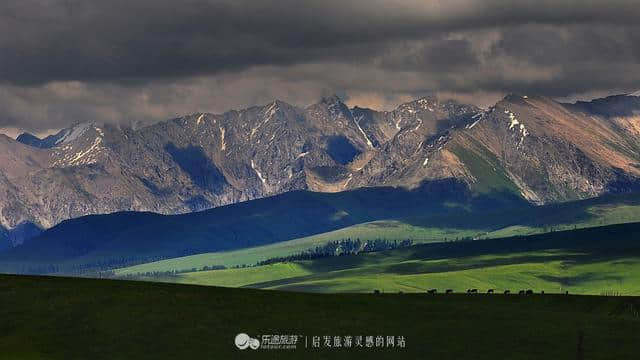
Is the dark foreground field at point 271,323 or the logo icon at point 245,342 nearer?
the dark foreground field at point 271,323

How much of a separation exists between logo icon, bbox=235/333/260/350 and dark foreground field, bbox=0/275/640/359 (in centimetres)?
147

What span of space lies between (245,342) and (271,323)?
1757 cm

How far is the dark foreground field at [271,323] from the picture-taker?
465ft

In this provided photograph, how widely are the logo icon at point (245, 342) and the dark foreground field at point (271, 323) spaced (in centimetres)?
147

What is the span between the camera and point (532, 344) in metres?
154

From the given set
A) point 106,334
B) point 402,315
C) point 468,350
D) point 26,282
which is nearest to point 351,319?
point 402,315

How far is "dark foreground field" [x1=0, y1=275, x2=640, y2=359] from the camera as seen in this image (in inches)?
5586

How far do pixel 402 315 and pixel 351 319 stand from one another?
10480mm

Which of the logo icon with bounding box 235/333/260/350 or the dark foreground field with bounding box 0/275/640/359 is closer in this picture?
the dark foreground field with bounding box 0/275/640/359

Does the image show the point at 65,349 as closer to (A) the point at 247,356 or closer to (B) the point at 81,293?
(A) the point at 247,356

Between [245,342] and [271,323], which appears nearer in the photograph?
[245,342]

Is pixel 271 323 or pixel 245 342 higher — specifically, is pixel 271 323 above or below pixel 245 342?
above

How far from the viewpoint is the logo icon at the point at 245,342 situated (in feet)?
466

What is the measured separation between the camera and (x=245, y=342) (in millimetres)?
143625
